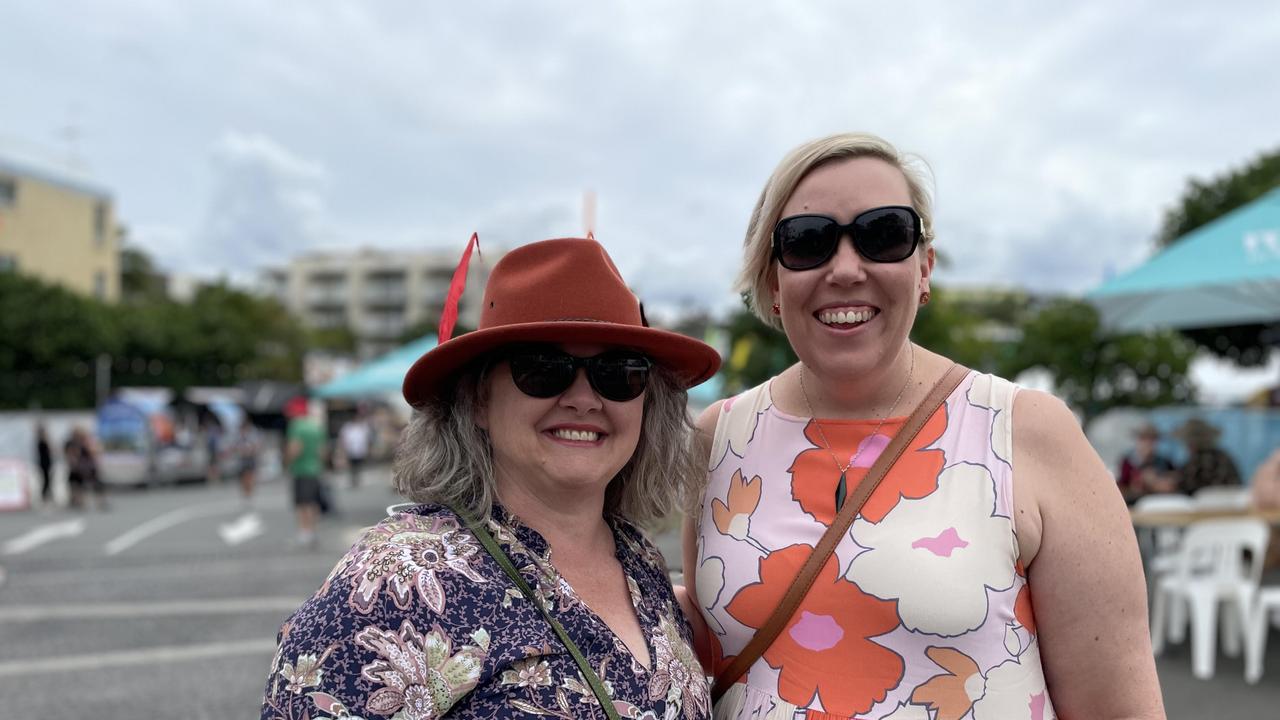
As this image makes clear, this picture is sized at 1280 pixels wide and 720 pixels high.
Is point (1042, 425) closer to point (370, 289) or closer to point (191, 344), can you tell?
point (191, 344)

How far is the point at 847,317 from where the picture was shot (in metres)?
1.65

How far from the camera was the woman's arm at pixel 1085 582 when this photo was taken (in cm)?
148

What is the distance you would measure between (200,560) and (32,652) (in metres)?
3.93

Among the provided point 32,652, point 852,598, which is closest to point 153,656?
point 32,652

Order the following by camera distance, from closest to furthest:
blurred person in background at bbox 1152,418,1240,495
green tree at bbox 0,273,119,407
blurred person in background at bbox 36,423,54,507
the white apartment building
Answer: blurred person in background at bbox 1152,418,1240,495 < blurred person in background at bbox 36,423,54,507 < green tree at bbox 0,273,119,407 < the white apartment building

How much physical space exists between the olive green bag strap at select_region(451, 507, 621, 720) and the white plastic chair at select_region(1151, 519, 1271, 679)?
17.2ft

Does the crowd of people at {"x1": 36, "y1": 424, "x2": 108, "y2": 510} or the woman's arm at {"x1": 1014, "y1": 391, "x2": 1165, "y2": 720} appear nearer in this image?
the woman's arm at {"x1": 1014, "y1": 391, "x2": 1165, "y2": 720}

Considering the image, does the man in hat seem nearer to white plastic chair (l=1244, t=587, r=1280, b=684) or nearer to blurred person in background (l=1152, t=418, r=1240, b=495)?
blurred person in background (l=1152, t=418, r=1240, b=495)

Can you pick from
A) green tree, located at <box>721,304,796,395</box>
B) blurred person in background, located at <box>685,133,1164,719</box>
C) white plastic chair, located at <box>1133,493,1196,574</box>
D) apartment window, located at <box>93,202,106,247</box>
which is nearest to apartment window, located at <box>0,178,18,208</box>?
apartment window, located at <box>93,202,106,247</box>

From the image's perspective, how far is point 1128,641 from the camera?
1492mm

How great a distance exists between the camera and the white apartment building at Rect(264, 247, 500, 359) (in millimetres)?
79062

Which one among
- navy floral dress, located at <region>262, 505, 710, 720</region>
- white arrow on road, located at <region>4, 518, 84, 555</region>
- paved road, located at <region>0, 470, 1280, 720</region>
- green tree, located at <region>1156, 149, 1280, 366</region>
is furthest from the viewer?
green tree, located at <region>1156, 149, 1280, 366</region>

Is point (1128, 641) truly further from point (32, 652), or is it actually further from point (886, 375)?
point (32, 652)

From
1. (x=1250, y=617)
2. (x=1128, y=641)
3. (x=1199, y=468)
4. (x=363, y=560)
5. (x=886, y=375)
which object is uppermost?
(x=886, y=375)
